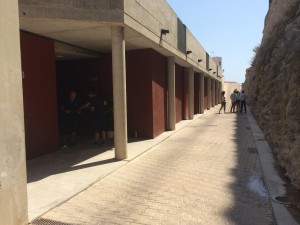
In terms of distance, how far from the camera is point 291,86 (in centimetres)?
859

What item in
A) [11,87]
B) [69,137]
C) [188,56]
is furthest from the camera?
[188,56]

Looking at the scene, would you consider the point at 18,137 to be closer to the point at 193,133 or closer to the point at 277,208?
the point at 277,208

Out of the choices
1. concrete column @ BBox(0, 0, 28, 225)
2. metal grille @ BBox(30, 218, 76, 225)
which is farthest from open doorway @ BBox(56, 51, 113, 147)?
concrete column @ BBox(0, 0, 28, 225)

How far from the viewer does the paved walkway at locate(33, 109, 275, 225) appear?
5.16m

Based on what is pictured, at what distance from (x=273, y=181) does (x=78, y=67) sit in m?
8.90

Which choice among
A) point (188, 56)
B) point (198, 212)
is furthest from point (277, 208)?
point (188, 56)

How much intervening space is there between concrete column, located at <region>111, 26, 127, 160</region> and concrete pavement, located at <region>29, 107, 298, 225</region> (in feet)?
2.52

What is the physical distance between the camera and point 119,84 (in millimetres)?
8672

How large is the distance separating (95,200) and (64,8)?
14.5ft

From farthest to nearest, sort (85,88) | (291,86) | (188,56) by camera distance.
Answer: (188,56)
(85,88)
(291,86)

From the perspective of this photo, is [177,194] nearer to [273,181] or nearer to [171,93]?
[273,181]

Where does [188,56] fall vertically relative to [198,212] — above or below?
above

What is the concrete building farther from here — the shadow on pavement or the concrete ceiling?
the shadow on pavement

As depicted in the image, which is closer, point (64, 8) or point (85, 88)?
point (64, 8)
